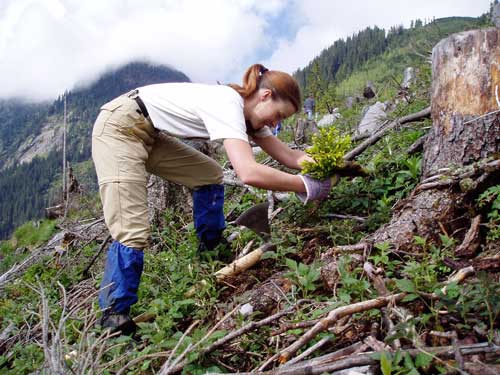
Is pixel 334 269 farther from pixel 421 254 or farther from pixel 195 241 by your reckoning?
pixel 195 241

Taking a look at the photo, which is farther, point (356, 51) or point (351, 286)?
point (356, 51)

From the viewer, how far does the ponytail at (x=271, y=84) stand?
2.75 metres

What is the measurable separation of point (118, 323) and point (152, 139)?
4.57 ft

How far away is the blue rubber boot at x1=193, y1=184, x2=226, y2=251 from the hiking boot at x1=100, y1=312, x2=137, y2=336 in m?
1.05

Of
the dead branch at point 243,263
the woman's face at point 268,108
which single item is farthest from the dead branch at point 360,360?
the woman's face at point 268,108

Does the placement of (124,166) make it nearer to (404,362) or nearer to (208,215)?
(208,215)

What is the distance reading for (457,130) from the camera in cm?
280

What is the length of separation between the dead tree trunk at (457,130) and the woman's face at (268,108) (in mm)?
1046

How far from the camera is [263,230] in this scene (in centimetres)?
340

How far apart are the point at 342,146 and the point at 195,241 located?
1748 mm

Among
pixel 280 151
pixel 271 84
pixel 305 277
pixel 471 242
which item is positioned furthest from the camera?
pixel 280 151

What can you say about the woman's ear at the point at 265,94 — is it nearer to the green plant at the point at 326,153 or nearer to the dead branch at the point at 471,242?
the green plant at the point at 326,153

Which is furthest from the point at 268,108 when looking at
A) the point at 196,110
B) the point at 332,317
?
the point at 332,317

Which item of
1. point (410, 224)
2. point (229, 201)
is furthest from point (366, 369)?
point (229, 201)
